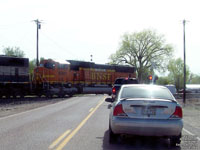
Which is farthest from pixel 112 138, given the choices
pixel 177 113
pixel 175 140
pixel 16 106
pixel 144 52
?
pixel 144 52

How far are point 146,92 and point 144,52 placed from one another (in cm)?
5628

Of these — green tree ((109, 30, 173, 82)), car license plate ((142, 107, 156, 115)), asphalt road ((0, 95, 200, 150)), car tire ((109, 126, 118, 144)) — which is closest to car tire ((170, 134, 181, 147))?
asphalt road ((0, 95, 200, 150))

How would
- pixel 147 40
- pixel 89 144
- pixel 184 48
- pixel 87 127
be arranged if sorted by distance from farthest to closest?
pixel 147 40
pixel 184 48
pixel 87 127
pixel 89 144

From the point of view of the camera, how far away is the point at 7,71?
2891 centimetres

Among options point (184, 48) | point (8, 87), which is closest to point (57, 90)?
point (8, 87)

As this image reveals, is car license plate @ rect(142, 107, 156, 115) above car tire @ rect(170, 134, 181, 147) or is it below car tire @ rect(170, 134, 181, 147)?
above

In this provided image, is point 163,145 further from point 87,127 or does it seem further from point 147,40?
point 147,40

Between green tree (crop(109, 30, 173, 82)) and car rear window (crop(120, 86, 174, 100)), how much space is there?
55.3 m

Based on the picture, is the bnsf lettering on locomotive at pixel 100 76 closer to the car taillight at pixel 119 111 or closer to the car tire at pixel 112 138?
the car tire at pixel 112 138

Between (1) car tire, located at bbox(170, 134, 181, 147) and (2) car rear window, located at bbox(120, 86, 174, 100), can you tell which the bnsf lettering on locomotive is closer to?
(2) car rear window, located at bbox(120, 86, 174, 100)

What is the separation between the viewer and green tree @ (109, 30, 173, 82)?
63.3m

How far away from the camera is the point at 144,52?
6309cm

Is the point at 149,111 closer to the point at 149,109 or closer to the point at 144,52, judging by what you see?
the point at 149,109

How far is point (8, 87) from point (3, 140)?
73.1 ft
